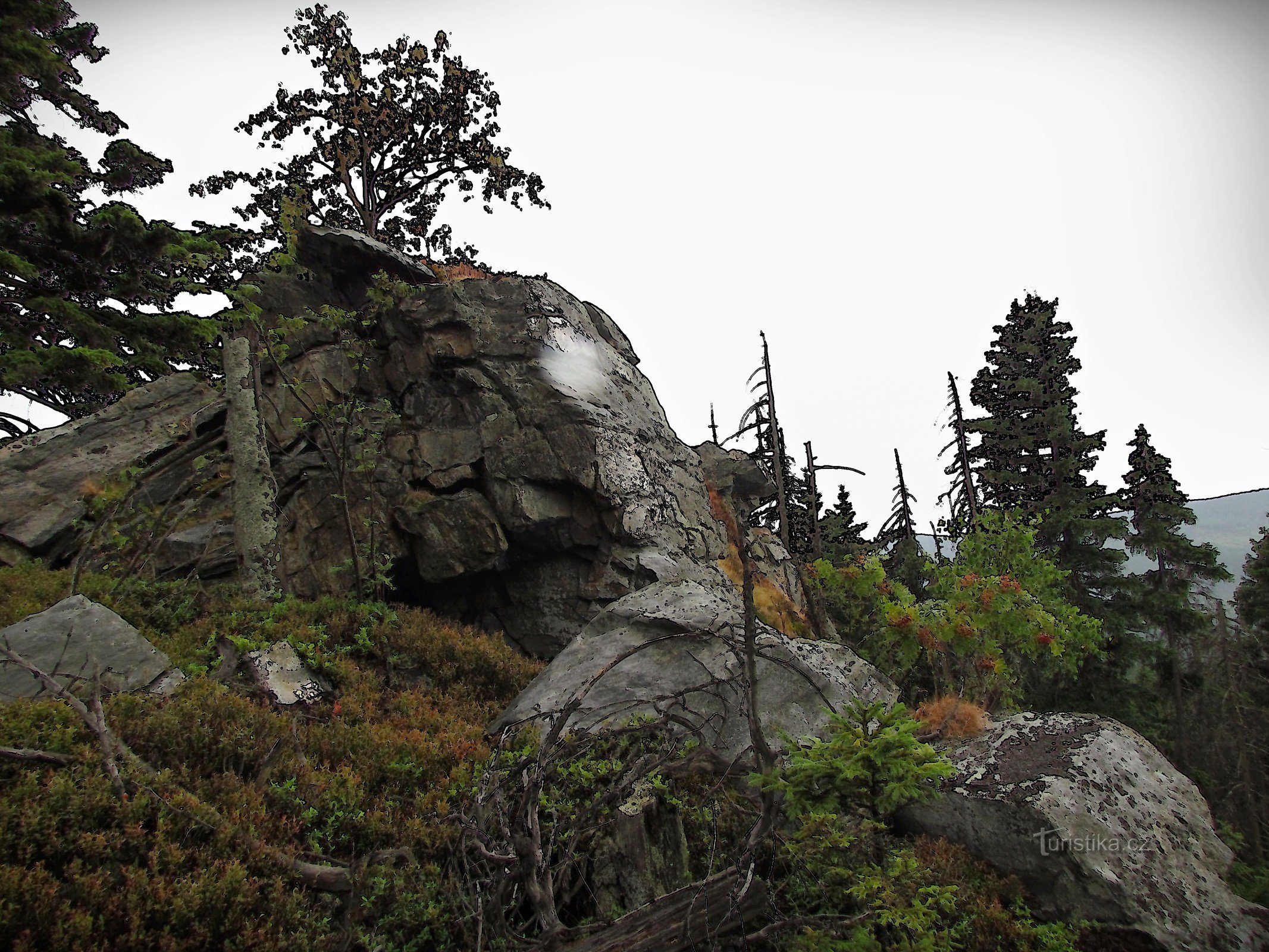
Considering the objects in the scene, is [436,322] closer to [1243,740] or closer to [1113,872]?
[1113,872]

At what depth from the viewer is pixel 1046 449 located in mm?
22141

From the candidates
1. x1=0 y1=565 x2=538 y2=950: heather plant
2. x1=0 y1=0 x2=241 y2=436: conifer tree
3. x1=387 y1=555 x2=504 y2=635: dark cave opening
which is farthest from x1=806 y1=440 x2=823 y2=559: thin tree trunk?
x1=0 y1=0 x2=241 y2=436: conifer tree

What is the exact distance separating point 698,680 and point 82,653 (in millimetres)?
7350

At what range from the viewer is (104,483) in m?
12.2

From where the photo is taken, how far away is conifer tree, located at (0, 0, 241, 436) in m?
13.3

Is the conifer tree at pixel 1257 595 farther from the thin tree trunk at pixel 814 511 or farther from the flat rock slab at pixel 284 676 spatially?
the flat rock slab at pixel 284 676

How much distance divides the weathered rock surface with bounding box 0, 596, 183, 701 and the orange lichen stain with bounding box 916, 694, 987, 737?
9.81 m

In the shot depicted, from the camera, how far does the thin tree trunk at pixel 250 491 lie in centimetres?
1070

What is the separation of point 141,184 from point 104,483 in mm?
10367

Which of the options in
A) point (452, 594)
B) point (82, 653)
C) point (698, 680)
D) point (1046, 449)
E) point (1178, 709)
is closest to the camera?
point (82, 653)

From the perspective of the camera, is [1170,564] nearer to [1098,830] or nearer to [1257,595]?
[1257,595]

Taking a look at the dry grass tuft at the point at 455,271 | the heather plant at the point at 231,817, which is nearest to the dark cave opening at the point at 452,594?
the heather plant at the point at 231,817

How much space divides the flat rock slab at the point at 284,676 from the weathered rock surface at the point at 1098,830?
7.81 metres

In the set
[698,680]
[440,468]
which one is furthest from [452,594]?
[698,680]
